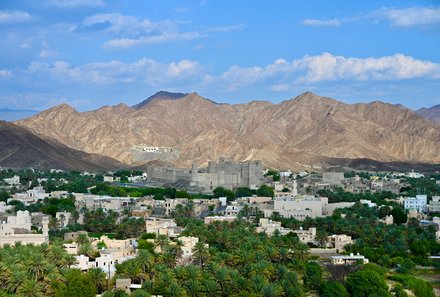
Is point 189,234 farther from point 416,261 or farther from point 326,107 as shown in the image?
point 326,107

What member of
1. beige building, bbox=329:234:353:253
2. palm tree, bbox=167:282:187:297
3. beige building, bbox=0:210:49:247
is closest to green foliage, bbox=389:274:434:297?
beige building, bbox=329:234:353:253

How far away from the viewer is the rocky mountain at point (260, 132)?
144375 mm

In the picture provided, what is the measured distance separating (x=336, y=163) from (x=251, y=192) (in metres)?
55.4

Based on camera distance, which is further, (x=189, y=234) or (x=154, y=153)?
(x=154, y=153)

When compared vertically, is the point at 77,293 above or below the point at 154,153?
below

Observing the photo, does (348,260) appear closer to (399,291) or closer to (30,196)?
(399,291)

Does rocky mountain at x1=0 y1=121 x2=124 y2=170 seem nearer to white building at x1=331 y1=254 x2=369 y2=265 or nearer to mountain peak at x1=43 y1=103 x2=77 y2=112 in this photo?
mountain peak at x1=43 y1=103 x2=77 y2=112

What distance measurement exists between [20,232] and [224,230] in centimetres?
1096

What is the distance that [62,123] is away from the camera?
169 m

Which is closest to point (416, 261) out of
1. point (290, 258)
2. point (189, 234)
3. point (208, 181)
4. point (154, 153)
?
point (290, 258)

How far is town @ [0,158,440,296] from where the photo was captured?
38.5 meters

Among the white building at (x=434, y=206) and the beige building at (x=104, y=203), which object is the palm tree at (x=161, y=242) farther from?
the white building at (x=434, y=206)

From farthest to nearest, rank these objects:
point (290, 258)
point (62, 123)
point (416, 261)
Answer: point (62, 123) < point (416, 261) < point (290, 258)

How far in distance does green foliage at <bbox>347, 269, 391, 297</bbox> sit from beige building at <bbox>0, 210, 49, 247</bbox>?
15.4m
